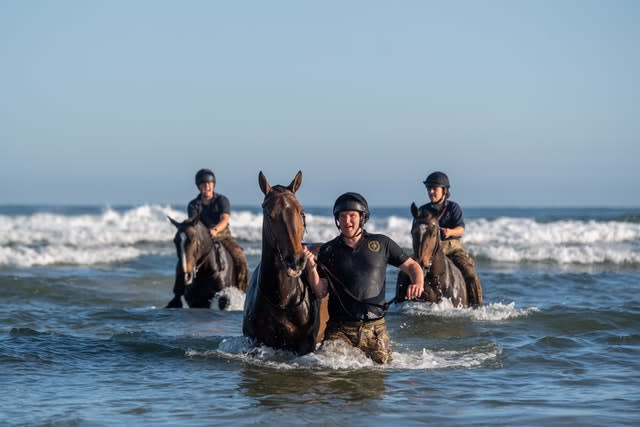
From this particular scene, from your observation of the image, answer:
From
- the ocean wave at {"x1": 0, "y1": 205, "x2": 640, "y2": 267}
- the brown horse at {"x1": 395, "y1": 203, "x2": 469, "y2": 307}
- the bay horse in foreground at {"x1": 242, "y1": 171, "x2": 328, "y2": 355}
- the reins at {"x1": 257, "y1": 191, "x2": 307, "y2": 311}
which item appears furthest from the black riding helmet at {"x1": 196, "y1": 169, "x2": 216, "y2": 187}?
the ocean wave at {"x1": 0, "y1": 205, "x2": 640, "y2": 267}

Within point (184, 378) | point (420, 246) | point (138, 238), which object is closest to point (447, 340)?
point (420, 246)

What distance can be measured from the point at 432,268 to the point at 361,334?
4.67 m

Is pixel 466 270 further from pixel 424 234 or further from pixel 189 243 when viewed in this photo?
pixel 189 243

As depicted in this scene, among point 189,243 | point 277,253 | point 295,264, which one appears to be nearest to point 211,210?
point 189,243

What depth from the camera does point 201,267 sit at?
48.2 ft

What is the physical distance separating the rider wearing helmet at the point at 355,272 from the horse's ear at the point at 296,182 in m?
0.39

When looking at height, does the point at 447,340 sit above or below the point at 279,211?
below

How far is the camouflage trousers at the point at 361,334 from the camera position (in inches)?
359

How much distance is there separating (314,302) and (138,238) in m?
32.9

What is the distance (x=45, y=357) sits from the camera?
33.9ft

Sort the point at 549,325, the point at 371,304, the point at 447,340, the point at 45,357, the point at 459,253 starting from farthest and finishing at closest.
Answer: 1. the point at 459,253
2. the point at 549,325
3. the point at 447,340
4. the point at 45,357
5. the point at 371,304

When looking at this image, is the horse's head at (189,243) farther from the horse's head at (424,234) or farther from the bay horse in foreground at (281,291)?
the bay horse in foreground at (281,291)

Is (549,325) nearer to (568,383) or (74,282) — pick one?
(568,383)

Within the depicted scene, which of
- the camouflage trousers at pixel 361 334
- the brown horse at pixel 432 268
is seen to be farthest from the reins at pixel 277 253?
the brown horse at pixel 432 268
